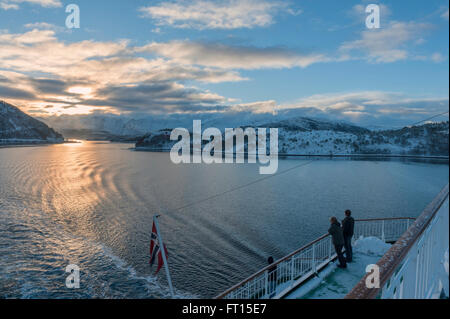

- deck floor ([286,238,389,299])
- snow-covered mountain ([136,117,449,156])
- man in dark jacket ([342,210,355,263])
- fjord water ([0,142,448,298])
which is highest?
snow-covered mountain ([136,117,449,156])

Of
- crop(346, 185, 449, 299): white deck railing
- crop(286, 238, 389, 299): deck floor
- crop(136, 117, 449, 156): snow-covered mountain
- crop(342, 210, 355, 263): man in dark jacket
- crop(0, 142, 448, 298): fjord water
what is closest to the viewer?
crop(346, 185, 449, 299): white deck railing

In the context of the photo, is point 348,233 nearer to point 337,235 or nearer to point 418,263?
point 337,235

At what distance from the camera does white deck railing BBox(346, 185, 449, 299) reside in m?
2.53

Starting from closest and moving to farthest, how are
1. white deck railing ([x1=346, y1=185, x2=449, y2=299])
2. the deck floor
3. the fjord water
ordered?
white deck railing ([x1=346, y1=185, x2=449, y2=299]), the deck floor, the fjord water

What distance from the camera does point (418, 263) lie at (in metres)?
3.40

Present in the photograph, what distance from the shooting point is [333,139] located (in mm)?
143750

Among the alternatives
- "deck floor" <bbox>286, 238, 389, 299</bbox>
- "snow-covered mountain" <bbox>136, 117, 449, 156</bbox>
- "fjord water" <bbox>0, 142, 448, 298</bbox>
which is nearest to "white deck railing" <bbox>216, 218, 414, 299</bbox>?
"deck floor" <bbox>286, 238, 389, 299</bbox>

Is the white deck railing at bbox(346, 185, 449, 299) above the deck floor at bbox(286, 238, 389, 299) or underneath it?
above

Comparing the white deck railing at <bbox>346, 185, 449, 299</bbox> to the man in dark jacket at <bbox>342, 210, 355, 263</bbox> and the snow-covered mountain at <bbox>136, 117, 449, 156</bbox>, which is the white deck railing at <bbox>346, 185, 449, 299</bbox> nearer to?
the man in dark jacket at <bbox>342, 210, 355, 263</bbox>
